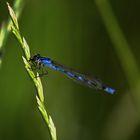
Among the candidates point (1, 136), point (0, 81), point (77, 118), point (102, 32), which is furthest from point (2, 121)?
point (102, 32)

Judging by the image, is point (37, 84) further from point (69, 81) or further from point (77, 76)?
point (69, 81)

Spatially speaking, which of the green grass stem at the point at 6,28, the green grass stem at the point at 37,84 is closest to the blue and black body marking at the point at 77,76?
the green grass stem at the point at 6,28

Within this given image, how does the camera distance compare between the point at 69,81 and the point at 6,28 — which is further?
the point at 69,81

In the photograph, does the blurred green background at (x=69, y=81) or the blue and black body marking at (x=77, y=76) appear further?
the blurred green background at (x=69, y=81)

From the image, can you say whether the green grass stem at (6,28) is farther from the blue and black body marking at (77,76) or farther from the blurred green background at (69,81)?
the blurred green background at (69,81)

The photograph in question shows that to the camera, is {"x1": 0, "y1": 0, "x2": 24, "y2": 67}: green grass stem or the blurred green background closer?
A: {"x1": 0, "y1": 0, "x2": 24, "y2": 67}: green grass stem

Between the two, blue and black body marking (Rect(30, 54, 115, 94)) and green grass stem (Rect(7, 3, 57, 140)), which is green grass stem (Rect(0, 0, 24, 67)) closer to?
green grass stem (Rect(7, 3, 57, 140))

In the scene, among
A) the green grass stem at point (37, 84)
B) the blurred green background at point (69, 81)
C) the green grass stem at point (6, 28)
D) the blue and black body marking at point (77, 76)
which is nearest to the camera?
the green grass stem at point (37, 84)

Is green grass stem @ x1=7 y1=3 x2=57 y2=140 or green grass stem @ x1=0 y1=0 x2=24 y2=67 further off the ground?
green grass stem @ x1=0 y1=0 x2=24 y2=67

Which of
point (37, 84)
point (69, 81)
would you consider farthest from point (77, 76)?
point (37, 84)

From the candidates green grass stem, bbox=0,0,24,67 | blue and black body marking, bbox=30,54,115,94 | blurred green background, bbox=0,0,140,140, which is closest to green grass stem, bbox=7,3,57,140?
green grass stem, bbox=0,0,24,67
